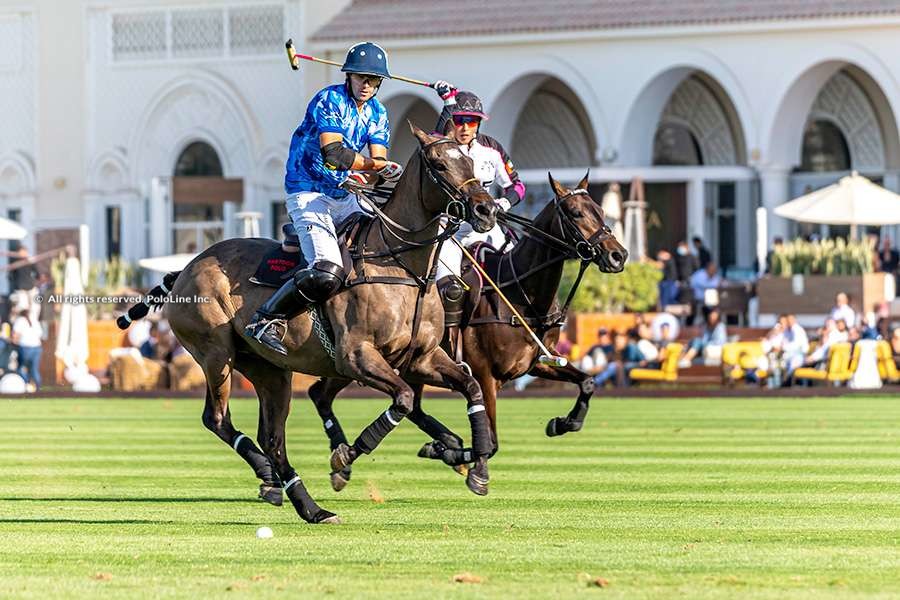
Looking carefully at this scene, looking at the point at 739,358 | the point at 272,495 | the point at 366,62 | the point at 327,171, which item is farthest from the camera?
the point at 739,358

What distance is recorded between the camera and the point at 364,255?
11.8 metres

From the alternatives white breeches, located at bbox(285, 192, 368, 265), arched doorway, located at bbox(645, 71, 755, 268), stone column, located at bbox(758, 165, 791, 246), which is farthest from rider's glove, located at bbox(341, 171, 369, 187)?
arched doorway, located at bbox(645, 71, 755, 268)

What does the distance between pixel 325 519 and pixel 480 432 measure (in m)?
1.04

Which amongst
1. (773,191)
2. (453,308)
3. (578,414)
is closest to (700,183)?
(773,191)

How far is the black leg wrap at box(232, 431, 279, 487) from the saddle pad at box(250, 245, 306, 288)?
1.00 meters

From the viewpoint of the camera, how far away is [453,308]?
14.2 metres

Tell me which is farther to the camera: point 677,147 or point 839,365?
point 677,147

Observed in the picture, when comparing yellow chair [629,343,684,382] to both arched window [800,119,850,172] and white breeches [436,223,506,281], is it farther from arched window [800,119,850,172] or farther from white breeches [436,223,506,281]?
white breeches [436,223,506,281]

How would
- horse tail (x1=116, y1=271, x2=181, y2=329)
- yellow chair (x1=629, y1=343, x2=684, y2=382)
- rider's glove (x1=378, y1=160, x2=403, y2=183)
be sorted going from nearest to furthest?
rider's glove (x1=378, y1=160, x2=403, y2=183) → horse tail (x1=116, y1=271, x2=181, y2=329) → yellow chair (x1=629, y1=343, x2=684, y2=382)

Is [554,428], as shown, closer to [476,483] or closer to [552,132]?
[476,483]

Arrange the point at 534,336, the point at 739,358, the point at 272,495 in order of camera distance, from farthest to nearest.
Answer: the point at 739,358, the point at 534,336, the point at 272,495

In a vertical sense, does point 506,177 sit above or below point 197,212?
below

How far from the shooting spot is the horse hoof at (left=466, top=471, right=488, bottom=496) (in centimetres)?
1196

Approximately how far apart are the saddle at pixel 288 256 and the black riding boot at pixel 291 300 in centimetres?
18
